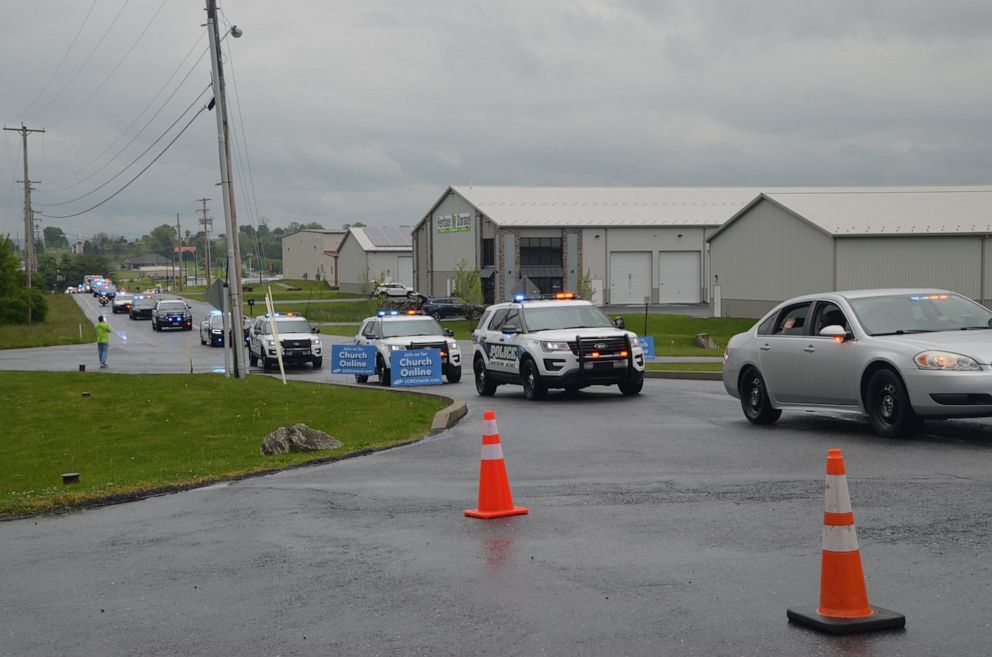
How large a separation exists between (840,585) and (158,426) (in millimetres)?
16831

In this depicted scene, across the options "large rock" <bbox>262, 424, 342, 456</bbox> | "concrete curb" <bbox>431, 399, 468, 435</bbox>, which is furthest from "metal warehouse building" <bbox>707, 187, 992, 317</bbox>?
"large rock" <bbox>262, 424, 342, 456</bbox>

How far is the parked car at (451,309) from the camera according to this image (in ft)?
248

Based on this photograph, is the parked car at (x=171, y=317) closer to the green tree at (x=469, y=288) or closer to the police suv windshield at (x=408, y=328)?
the green tree at (x=469, y=288)

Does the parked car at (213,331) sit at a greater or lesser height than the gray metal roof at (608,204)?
lesser

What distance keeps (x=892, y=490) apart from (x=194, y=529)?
5.54 metres

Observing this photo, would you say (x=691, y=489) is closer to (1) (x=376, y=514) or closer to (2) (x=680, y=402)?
(1) (x=376, y=514)

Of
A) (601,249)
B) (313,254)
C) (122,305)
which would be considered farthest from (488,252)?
(313,254)

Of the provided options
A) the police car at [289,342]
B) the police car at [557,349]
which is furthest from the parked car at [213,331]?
the police car at [557,349]

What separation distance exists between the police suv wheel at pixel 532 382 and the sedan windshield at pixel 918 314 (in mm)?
8460

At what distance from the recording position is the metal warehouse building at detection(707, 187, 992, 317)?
61.0 m

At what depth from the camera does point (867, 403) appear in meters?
14.4

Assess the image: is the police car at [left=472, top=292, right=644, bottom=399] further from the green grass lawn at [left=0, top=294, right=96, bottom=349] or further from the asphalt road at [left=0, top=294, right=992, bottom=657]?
the green grass lawn at [left=0, top=294, right=96, bottom=349]

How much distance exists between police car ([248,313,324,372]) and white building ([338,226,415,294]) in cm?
7421

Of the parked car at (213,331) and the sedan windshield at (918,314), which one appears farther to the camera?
the parked car at (213,331)
